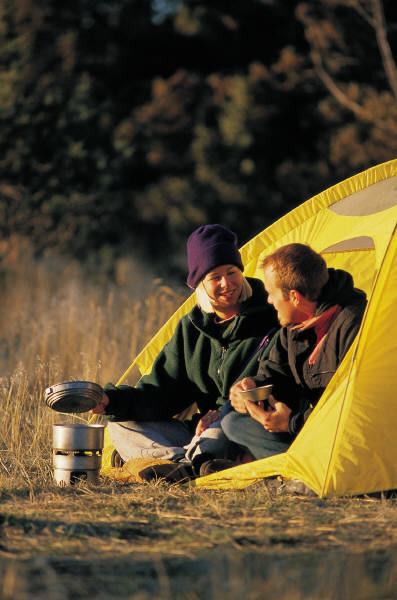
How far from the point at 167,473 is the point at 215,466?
0.24 m

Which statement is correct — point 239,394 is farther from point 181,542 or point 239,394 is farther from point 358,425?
point 181,542

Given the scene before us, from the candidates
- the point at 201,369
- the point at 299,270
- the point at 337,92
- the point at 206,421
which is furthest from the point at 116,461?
the point at 337,92

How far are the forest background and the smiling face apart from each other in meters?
8.57

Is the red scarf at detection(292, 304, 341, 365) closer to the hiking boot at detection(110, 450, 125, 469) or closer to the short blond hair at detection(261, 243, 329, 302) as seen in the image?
the short blond hair at detection(261, 243, 329, 302)

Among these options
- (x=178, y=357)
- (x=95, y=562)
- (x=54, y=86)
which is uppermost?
(x=54, y=86)

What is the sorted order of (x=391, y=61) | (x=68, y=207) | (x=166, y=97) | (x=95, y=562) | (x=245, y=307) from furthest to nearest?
(x=166, y=97)
(x=68, y=207)
(x=391, y=61)
(x=245, y=307)
(x=95, y=562)

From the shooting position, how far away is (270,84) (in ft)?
49.1

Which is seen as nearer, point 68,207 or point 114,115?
point 68,207

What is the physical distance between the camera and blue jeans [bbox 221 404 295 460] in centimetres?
432

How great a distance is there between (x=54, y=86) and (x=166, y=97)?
2.02m

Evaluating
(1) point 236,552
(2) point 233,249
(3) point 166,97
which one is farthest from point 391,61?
(1) point 236,552

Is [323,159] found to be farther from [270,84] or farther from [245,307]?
[245,307]

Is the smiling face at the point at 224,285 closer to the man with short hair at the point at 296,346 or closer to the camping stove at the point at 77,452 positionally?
the man with short hair at the point at 296,346

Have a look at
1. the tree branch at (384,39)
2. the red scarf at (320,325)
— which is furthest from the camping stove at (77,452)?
the tree branch at (384,39)
